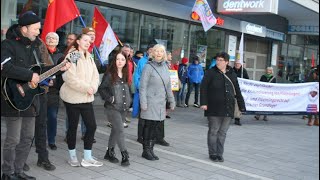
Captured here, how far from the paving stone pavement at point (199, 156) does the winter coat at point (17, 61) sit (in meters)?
0.48

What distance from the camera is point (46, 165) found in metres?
5.31

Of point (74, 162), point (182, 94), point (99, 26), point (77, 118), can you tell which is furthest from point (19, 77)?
point (182, 94)

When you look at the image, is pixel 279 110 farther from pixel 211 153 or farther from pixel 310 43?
pixel 310 43

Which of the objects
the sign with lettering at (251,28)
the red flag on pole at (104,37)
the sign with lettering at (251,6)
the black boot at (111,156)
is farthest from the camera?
the sign with lettering at (251,28)

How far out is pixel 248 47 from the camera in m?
19.9

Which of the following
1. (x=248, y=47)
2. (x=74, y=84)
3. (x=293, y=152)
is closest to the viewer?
(x=74, y=84)

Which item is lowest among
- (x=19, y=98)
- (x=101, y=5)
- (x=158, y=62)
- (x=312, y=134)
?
(x=312, y=134)

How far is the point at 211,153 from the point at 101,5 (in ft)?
21.3

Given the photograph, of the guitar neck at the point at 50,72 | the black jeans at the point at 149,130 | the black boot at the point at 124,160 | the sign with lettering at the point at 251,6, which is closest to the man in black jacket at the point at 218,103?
the black jeans at the point at 149,130

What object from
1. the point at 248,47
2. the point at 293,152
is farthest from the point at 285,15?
the point at 293,152

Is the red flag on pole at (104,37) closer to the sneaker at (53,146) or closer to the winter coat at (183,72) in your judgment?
the sneaker at (53,146)

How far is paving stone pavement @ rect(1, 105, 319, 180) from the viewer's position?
554cm

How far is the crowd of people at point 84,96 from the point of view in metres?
4.38

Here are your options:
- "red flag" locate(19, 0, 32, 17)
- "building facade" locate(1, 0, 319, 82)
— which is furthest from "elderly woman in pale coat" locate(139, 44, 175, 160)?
"red flag" locate(19, 0, 32, 17)
